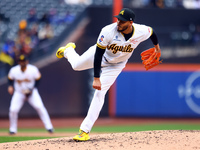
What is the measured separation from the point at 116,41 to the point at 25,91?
4897 mm

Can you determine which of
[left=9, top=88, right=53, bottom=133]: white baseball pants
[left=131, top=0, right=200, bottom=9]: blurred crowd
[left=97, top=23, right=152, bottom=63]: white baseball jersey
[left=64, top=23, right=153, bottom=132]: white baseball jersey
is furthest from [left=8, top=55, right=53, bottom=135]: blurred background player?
[left=131, top=0, right=200, bottom=9]: blurred crowd

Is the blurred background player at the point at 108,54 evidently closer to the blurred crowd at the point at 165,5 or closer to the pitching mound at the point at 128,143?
the pitching mound at the point at 128,143

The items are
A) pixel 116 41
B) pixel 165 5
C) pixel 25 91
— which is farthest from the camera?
pixel 165 5

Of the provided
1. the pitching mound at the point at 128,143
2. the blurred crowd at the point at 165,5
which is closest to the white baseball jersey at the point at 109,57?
the pitching mound at the point at 128,143

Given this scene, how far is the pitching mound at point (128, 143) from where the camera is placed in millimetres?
5766

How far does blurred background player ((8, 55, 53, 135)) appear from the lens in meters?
10.5

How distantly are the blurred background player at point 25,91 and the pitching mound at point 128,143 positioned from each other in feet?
12.9

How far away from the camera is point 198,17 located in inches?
609

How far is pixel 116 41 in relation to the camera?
612 cm

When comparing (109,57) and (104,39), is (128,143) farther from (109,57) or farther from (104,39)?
(104,39)

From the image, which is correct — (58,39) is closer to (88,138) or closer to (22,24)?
(22,24)

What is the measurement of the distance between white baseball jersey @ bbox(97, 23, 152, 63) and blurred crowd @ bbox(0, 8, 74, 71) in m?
8.05

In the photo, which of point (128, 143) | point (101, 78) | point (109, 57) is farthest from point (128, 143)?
point (109, 57)

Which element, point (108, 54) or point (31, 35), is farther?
point (31, 35)
